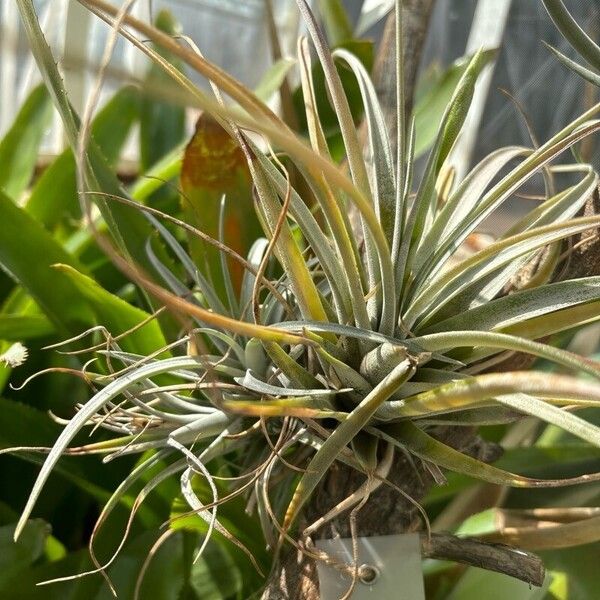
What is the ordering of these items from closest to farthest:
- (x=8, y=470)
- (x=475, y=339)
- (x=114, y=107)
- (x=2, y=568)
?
(x=475, y=339)
(x=2, y=568)
(x=8, y=470)
(x=114, y=107)

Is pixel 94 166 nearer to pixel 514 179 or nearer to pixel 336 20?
pixel 514 179

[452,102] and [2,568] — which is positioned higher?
[452,102]

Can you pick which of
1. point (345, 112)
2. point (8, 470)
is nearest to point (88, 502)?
point (8, 470)

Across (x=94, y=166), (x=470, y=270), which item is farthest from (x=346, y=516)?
(x=94, y=166)

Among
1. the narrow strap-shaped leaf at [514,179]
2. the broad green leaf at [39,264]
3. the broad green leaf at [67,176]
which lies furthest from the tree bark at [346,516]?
the broad green leaf at [67,176]

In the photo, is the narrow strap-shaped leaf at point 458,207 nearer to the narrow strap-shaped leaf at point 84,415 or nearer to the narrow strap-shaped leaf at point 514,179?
the narrow strap-shaped leaf at point 514,179

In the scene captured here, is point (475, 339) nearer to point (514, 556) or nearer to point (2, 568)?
point (514, 556)

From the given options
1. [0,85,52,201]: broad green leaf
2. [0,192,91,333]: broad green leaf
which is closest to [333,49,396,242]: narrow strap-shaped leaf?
[0,192,91,333]: broad green leaf
